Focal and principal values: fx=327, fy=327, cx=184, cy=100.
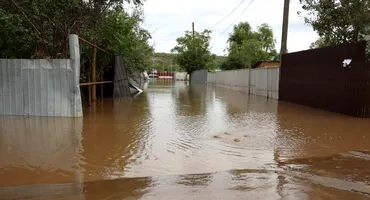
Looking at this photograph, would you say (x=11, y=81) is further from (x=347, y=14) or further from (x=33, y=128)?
(x=347, y=14)

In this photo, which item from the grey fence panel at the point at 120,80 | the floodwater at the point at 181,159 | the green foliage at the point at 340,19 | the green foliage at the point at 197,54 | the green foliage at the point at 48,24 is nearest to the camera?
the floodwater at the point at 181,159

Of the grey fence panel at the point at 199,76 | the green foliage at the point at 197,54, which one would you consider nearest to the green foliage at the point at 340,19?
the grey fence panel at the point at 199,76

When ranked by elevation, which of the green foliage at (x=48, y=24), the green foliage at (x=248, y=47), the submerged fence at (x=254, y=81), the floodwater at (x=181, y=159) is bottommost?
the floodwater at (x=181, y=159)

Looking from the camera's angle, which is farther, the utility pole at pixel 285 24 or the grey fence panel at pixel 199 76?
the grey fence panel at pixel 199 76

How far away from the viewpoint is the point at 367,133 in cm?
736

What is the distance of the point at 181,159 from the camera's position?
512cm

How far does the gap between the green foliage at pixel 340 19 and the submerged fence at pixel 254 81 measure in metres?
3.35

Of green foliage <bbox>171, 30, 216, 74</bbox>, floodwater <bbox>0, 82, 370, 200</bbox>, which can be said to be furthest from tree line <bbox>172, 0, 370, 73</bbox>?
floodwater <bbox>0, 82, 370, 200</bbox>

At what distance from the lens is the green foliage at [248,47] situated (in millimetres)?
37719

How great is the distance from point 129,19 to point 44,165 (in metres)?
12.1

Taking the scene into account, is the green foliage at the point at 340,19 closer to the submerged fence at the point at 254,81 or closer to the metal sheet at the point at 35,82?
the submerged fence at the point at 254,81

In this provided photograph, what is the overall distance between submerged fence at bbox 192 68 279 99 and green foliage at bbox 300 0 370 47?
3.35 meters

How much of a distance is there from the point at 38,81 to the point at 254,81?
1401 cm

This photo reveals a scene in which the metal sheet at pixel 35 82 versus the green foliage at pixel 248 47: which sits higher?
the green foliage at pixel 248 47
